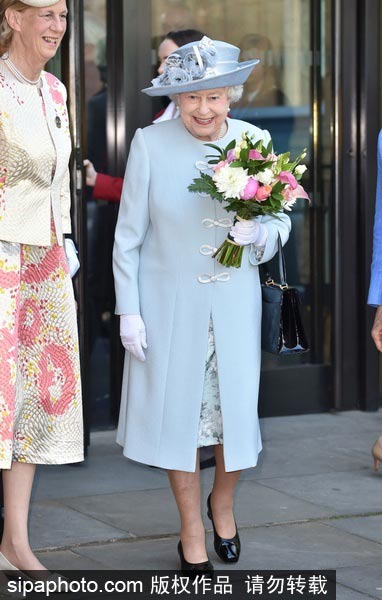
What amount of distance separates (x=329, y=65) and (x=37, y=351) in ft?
12.5

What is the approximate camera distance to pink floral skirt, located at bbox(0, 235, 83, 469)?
14.7ft

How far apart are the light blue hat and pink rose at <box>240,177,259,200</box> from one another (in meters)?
0.41

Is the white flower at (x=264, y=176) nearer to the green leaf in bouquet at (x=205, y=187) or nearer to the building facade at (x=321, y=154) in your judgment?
the green leaf in bouquet at (x=205, y=187)

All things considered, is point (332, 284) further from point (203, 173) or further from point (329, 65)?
point (203, 173)

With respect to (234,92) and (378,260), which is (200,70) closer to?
(234,92)

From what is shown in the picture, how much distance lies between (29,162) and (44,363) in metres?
0.73

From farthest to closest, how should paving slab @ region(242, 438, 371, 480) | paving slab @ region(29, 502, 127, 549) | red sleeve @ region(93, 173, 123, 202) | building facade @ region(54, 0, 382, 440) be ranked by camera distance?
building facade @ region(54, 0, 382, 440) → red sleeve @ region(93, 173, 123, 202) → paving slab @ region(242, 438, 371, 480) → paving slab @ region(29, 502, 127, 549)

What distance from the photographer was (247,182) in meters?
4.40

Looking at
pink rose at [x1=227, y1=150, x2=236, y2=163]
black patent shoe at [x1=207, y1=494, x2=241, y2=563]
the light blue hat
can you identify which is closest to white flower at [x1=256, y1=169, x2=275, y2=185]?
pink rose at [x1=227, y1=150, x2=236, y2=163]

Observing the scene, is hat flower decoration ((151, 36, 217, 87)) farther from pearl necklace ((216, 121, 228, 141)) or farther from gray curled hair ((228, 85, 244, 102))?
pearl necklace ((216, 121, 228, 141))

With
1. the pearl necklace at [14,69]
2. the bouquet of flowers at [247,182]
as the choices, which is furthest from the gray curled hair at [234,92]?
the pearl necklace at [14,69]

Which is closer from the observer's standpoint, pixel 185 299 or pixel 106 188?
pixel 185 299

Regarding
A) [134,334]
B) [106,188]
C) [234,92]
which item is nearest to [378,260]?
[234,92]

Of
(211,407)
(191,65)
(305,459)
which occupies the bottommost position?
(305,459)
